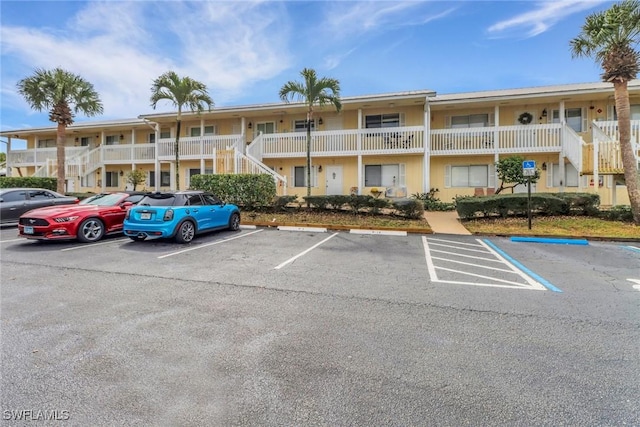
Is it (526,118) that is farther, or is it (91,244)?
(526,118)

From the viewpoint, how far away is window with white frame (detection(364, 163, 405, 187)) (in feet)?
60.7

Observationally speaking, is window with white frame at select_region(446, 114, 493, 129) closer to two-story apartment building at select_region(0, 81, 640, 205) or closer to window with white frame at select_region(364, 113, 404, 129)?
two-story apartment building at select_region(0, 81, 640, 205)

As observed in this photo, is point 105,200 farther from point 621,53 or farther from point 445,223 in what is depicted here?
point 621,53

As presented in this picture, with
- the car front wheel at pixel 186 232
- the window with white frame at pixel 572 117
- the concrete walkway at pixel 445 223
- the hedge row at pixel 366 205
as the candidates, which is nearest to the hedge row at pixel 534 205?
the concrete walkway at pixel 445 223

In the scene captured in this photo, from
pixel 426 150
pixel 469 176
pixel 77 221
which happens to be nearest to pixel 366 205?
pixel 426 150

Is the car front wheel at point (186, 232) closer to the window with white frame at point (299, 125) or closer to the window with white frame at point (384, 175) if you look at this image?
the window with white frame at point (384, 175)

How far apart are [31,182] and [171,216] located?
18652 millimetres

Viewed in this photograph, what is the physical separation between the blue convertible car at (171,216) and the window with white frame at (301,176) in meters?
10.1

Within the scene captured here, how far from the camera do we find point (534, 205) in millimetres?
12039

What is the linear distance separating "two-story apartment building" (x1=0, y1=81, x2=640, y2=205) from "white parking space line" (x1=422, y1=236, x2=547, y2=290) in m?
8.28

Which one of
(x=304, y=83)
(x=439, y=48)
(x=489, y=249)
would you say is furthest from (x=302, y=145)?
(x=489, y=249)

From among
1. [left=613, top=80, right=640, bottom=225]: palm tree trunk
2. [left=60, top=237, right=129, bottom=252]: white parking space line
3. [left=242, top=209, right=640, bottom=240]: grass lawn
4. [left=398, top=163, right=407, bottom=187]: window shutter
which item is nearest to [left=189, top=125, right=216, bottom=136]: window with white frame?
[left=242, top=209, right=640, bottom=240]: grass lawn

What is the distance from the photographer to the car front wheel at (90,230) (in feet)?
29.0

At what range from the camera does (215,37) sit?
13312 millimetres
